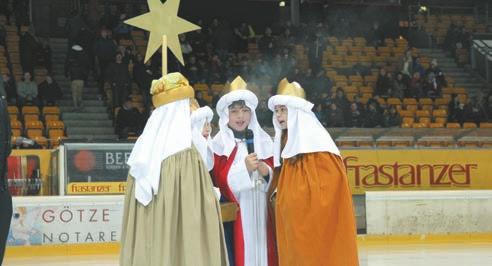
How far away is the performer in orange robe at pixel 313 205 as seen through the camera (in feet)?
18.8

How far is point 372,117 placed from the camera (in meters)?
19.1

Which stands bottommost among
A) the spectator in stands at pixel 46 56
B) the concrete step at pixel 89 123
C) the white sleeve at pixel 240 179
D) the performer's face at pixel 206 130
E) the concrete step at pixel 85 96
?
the white sleeve at pixel 240 179

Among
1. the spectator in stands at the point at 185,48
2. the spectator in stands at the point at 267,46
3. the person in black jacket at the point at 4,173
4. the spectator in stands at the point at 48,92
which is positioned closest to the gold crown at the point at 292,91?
the person in black jacket at the point at 4,173

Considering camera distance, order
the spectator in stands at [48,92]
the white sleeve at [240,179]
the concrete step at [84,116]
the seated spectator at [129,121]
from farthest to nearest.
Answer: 1. the concrete step at [84,116]
2. the spectator in stands at [48,92]
3. the seated spectator at [129,121]
4. the white sleeve at [240,179]

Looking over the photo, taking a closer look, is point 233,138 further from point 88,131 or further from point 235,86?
point 88,131

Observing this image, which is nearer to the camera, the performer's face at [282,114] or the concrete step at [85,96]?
the performer's face at [282,114]

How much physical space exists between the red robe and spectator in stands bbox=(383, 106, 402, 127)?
1318 cm

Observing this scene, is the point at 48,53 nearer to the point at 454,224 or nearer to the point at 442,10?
the point at 454,224

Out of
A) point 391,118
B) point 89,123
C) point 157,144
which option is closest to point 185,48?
point 89,123

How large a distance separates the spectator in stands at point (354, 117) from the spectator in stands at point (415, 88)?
3508 mm

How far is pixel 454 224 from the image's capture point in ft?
47.5

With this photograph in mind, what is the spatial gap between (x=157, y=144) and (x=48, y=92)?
13803 mm

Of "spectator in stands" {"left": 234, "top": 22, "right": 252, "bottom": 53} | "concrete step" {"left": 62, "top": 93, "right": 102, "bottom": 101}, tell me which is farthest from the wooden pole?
"spectator in stands" {"left": 234, "top": 22, "right": 252, "bottom": 53}

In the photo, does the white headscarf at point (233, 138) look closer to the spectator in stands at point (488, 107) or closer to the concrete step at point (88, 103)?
the concrete step at point (88, 103)
